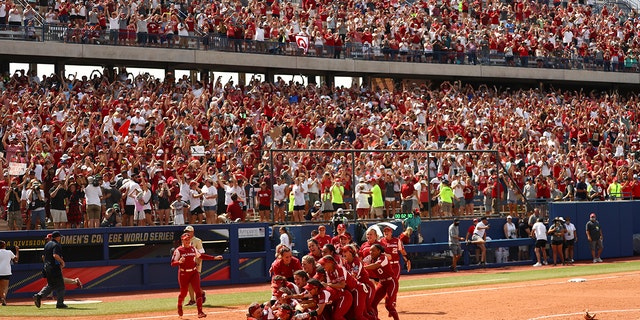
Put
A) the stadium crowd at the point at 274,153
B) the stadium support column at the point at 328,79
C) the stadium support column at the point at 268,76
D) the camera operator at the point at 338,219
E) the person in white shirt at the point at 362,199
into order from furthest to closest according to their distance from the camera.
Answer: the stadium support column at the point at 328,79 < the stadium support column at the point at 268,76 < the person in white shirt at the point at 362,199 < the camera operator at the point at 338,219 < the stadium crowd at the point at 274,153

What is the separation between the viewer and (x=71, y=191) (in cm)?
2444

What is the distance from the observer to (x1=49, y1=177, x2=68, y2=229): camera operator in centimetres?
2420

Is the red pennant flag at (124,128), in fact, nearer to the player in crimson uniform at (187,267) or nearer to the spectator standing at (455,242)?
the spectator standing at (455,242)

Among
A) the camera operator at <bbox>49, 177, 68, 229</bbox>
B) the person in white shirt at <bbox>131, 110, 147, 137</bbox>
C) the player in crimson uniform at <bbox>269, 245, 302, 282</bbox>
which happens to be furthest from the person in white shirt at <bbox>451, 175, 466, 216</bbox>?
the player in crimson uniform at <bbox>269, 245, 302, 282</bbox>

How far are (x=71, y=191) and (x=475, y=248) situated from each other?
13.3 m

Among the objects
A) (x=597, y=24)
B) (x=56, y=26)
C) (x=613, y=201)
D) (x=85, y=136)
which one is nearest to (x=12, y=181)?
(x=85, y=136)

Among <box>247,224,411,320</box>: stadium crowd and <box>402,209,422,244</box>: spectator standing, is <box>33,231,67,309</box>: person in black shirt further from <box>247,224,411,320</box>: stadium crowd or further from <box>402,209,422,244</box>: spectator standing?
<box>402,209,422,244</box>: spectator standing

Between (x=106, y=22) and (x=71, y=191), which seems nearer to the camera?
(x=71, y=191)

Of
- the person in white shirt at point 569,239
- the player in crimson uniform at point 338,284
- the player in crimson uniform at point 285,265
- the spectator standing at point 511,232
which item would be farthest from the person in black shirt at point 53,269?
the person in white shirt at point 569,239

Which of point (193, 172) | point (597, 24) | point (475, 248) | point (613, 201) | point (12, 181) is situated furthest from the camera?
point (597, 24)

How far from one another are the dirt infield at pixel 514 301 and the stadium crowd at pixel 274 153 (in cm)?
270

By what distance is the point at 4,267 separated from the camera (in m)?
22.1

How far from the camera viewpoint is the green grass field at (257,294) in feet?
69.3

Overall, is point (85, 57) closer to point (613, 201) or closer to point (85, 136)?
point (85, 136)
